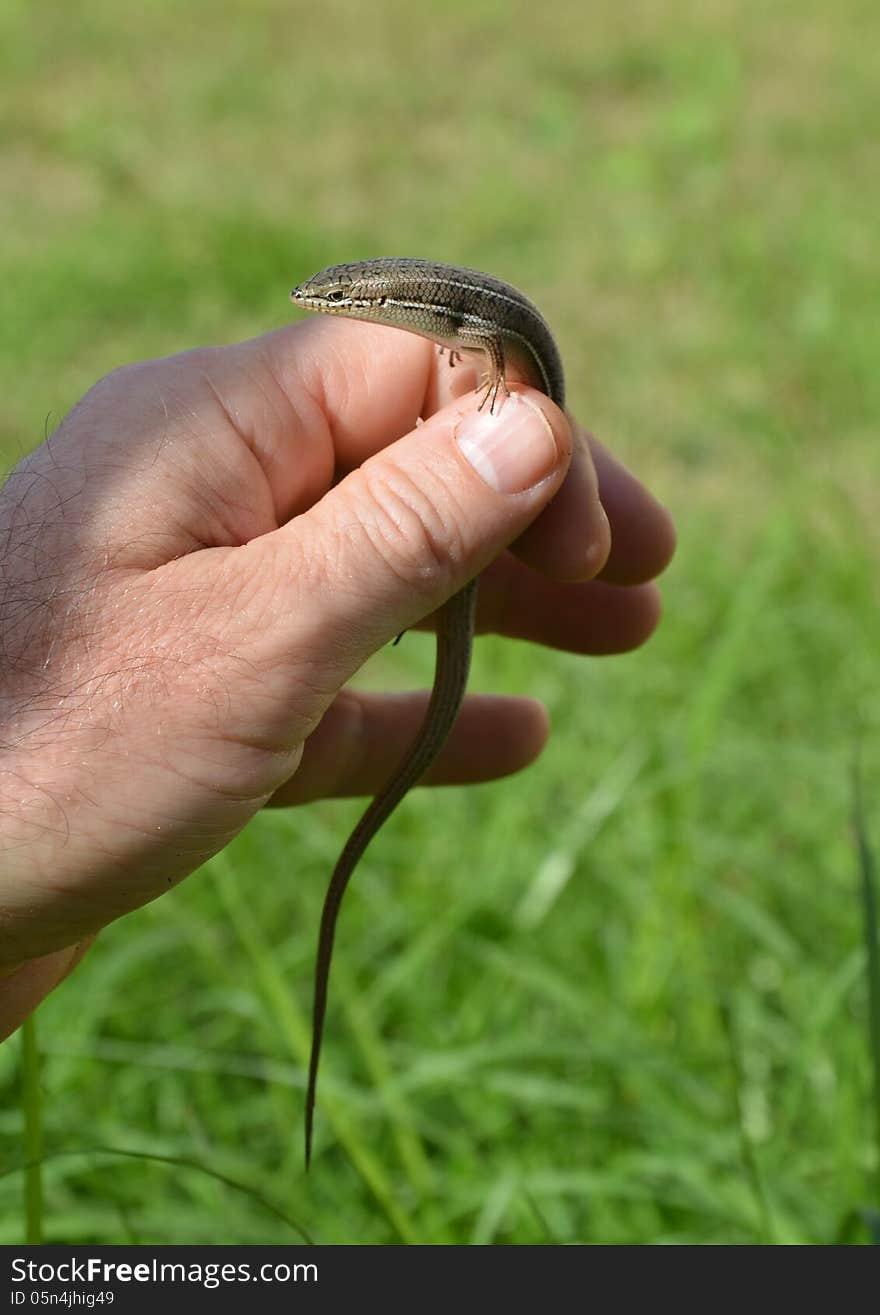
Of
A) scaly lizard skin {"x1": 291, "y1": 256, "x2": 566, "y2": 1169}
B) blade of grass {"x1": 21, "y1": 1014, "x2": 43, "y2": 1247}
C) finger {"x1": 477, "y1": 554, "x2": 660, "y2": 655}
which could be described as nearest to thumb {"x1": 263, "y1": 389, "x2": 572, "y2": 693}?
scaly lizard skin {"x1": 291, "y1": 256, "x2": 566, "y2": 1169}

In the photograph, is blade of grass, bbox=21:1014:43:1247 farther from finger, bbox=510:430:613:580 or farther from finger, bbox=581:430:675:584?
finger, bbox=581:430:675:584

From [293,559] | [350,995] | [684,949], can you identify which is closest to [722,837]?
[684,949]

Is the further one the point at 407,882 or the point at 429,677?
the point at 429,677

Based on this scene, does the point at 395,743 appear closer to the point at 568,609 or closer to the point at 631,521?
the point at 568,609

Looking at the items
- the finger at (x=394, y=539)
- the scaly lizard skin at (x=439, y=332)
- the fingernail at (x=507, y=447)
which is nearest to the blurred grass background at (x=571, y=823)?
the scaly lizard skin at (x=439, y=332)

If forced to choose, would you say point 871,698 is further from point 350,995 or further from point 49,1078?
point 49,1078

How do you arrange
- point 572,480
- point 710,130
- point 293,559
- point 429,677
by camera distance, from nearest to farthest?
1. point 293,559
2. point 572,480
3. point 429,677
4. point 710,130

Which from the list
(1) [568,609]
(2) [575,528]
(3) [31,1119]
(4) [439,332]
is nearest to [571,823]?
(1) [568,609]

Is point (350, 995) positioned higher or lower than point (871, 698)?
higher
